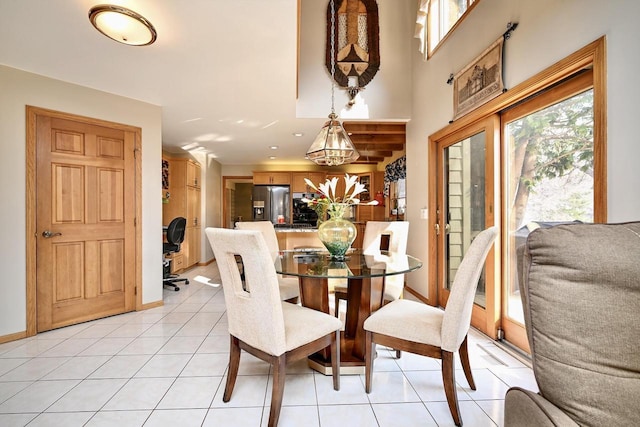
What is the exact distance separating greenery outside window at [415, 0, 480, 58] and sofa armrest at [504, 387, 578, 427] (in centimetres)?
310

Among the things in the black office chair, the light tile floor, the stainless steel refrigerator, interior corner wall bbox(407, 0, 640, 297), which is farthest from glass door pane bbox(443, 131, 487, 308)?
the stainless steel refrigerator

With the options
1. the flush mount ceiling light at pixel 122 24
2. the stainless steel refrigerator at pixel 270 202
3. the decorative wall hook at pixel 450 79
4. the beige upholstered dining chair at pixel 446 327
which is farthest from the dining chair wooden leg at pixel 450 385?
the stainless steel refrigerator at pixel 270 202

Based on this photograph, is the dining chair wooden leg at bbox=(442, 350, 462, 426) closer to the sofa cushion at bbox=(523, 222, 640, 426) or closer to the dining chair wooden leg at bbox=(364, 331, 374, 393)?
the dining chair wooden leg at bbox=(364, 331, 374, 393)

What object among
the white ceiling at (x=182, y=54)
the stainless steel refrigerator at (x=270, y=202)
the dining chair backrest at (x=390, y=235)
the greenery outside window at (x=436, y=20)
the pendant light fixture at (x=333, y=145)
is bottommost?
the dining chair backrest at (x=390, y=235)

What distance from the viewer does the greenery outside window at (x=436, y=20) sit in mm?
2983

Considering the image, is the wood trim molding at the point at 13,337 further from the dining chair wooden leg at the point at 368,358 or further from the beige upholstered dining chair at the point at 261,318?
the dining chair wooden leg at the point at 368,358

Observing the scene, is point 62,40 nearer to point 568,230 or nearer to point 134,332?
point 134,332

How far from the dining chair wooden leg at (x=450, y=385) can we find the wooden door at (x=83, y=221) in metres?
3.20

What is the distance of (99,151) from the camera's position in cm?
302

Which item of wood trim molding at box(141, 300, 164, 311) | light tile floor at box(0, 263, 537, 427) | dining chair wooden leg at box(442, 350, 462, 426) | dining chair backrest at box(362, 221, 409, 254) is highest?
dining chair backrest at box(362, 221, 409, 254)

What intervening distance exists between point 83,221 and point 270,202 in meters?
4.00

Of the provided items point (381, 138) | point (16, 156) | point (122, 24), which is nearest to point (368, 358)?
point (122, 24)

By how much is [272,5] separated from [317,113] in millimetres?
1979

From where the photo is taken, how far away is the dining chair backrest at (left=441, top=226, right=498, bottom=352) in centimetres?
143
